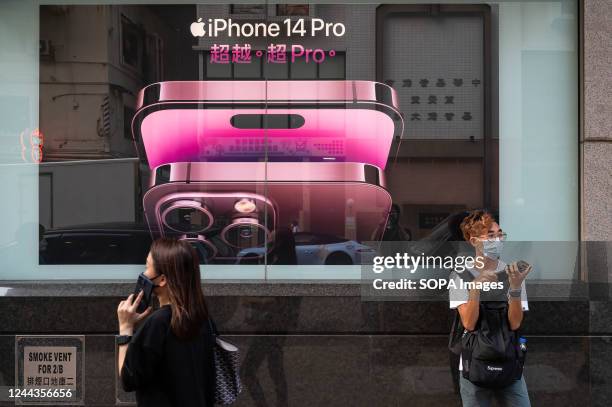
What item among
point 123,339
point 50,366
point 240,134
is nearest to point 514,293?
point 123,339

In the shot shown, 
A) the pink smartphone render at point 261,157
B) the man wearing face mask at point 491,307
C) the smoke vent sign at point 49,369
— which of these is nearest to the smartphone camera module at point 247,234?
the pink smartphone render at point 261,157

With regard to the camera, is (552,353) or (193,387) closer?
(193,387)

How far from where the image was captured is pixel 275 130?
655 cm

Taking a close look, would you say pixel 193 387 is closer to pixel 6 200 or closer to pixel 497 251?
pixel 497 251

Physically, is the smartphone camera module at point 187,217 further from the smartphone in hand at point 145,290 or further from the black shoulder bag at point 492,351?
the smartphone in hand at point 145,290

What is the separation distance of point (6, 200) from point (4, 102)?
85cm

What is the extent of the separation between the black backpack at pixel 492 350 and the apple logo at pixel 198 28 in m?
3.44

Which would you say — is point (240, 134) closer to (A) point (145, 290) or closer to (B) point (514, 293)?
(B) point (514, 293)

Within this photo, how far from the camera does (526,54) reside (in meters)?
6.59

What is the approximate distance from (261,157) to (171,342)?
3197mm

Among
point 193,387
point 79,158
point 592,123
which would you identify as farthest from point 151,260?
point 592,123

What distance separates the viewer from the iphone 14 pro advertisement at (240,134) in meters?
6.49

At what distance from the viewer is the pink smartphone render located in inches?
256

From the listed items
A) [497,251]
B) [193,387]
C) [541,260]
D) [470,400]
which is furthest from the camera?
[541,260]
